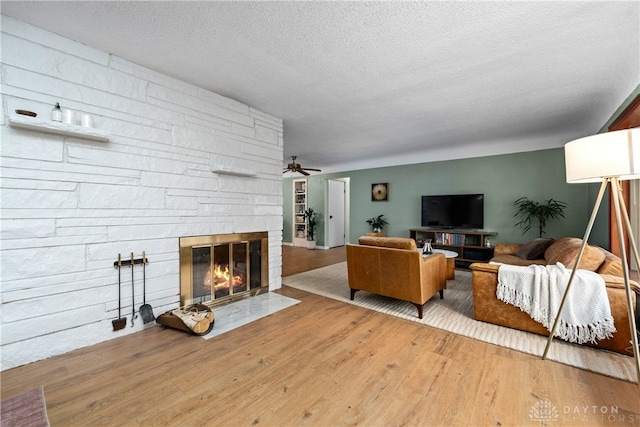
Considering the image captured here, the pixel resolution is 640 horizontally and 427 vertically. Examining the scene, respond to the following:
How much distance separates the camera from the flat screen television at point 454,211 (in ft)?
16.5

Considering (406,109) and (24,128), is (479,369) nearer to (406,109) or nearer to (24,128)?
(406,109)

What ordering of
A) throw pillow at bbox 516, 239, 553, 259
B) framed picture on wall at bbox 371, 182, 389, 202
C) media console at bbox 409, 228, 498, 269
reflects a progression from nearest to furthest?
throw pillow at bbox 516, 239, 553, 259, media console at bbox 409, 228, 498, 269, framed picture on wall at bbox 371, 182, 389, 202

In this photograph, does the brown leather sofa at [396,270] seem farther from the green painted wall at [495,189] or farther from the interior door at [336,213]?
the interior door at [336,213]

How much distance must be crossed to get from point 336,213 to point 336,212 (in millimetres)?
30

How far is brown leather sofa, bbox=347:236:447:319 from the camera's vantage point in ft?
8.73

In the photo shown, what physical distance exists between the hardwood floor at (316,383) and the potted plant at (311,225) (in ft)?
17.4

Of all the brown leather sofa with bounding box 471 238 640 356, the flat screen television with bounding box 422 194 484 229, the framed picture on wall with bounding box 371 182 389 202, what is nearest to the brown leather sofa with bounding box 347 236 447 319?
the brown leather sofa with bounding box 471 238 640 356

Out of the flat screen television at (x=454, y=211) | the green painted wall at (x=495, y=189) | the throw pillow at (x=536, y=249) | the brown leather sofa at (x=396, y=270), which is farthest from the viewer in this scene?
the flat screen television at (x=454, y=211)

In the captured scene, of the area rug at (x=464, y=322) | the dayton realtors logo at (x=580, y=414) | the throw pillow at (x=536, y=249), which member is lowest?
the dayton realtors logo at (x=580, y=414)

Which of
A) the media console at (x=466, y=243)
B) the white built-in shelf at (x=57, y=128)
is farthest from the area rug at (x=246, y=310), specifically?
the media console at (x=466, y=243)

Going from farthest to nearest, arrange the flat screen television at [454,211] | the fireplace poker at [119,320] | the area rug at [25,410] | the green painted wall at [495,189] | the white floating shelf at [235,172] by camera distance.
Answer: the flat screen television at [454,211], the green painted wall at [495,189], the white floating shelf at [235,172], the fireplace poker at [119,320], the area rug at [25,410]

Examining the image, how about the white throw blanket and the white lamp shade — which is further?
the white throw blanket

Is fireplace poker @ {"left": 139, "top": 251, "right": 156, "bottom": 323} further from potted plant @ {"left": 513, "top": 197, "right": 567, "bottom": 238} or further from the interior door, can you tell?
potted plant @ {"left": 513, "top": 197, "right": 567, "bottom": 238}

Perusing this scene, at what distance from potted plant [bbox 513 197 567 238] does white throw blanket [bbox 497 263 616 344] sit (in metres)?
2.75
